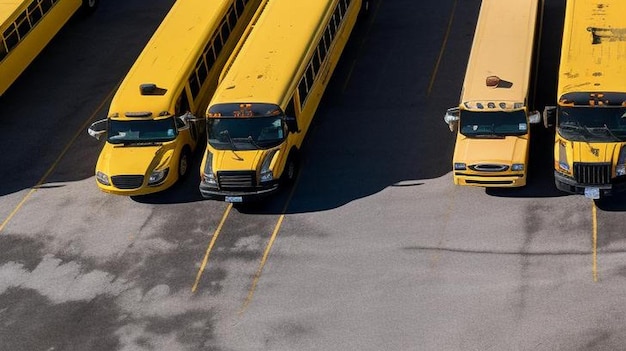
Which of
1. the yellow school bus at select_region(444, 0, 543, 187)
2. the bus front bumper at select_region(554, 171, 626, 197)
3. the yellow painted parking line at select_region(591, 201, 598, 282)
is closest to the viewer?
the yellow painted parking line at select_region(591, 201, 598, 282)

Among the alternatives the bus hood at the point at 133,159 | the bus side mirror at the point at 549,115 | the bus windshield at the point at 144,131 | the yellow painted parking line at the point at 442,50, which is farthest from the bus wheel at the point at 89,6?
the bus side mirror at the point at 549,115

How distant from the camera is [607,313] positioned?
88.2 feet

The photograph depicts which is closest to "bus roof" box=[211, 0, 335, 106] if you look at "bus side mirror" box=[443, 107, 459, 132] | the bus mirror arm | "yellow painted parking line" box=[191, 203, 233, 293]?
the bus mirror arm

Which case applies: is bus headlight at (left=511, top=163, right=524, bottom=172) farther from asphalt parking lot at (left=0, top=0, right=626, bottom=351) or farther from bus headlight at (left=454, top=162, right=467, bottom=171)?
bus headlight at (left=454, top=162, right=467, bottom=171)

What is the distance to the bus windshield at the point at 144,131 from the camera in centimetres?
3325

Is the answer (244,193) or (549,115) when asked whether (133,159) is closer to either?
(244,193)

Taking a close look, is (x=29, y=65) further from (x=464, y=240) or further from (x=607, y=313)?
(x=607, y=313)

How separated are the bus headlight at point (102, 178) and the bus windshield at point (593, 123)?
12790mm

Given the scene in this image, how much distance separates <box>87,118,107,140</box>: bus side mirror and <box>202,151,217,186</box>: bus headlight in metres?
3.96

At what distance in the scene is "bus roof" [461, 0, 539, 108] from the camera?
3141 cm

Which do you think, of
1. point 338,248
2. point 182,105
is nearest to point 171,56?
point 182,105

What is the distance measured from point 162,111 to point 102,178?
8.51 ft

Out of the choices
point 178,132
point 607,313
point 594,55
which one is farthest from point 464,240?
point 178,132

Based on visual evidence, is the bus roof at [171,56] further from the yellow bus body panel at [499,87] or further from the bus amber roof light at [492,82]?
the bus amber roof light at [492,82]
